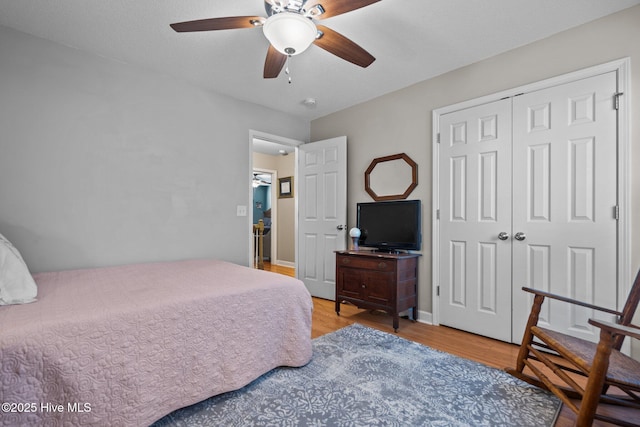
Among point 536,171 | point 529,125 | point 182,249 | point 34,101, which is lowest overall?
point 182,249

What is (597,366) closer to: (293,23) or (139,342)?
(139,342)

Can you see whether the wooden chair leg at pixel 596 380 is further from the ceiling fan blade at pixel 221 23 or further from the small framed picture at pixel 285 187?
the small framed picture at pixel 285 187

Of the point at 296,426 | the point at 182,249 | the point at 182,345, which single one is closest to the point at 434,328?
the point at 296,426

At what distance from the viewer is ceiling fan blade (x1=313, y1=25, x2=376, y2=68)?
178cm

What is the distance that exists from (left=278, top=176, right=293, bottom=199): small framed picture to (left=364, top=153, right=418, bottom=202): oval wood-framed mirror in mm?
3010

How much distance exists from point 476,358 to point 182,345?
204 centimetres

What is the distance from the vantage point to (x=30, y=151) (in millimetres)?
2238

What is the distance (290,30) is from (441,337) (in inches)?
105

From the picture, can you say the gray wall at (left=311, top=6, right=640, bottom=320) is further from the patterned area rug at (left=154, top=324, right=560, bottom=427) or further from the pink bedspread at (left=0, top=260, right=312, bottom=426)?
the pink bedspread at (left=0, top=260, right=312, bottom=426)

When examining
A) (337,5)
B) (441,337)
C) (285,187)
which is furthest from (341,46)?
(285,187)

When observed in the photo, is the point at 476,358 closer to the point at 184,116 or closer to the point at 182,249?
the point at 182,249

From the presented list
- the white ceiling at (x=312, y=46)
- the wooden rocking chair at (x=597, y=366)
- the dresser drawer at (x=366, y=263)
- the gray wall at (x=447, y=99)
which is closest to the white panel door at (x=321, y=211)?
the gray wall at (x=447, y=99)

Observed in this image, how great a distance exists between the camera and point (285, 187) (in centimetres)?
640

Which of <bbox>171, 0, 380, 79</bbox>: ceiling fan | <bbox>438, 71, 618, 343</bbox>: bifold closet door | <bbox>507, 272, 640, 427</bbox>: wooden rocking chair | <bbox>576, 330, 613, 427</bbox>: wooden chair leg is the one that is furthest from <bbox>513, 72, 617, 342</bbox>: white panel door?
<bbox>171, 0, 380, 79</bbox>: ceiling fan
